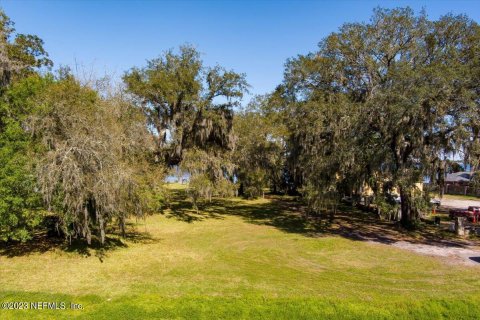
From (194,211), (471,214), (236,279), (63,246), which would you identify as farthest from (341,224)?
(63,246)

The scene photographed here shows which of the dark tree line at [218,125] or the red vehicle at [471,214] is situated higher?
the dark tree line at [218,125]

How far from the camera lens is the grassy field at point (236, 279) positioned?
26.0ft

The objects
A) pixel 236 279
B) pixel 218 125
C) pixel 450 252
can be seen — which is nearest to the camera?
pixel 236 279

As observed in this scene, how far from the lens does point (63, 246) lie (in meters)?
12.6

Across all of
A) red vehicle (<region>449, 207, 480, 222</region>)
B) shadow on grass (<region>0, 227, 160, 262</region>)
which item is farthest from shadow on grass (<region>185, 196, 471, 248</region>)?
shadow on grass (<region>0, 227, 160, 262</region>)

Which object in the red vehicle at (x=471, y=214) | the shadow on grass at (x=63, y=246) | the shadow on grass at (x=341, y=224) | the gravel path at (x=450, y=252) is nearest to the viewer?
the shadow on grass at (x=63, y=246)

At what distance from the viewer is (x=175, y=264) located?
11.3 m

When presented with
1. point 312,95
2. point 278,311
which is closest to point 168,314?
point 278,311

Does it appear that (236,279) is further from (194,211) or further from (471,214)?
(471,214)

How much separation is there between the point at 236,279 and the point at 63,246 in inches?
274

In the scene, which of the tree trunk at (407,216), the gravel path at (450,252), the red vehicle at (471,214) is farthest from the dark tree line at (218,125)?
the red vehicle at (471,214)

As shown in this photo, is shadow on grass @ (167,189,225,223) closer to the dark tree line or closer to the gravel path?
the dark tree line

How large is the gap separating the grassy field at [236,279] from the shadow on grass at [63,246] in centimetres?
7

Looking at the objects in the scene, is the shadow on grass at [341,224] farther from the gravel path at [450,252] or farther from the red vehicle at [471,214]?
the red vehicle at [471,214]
